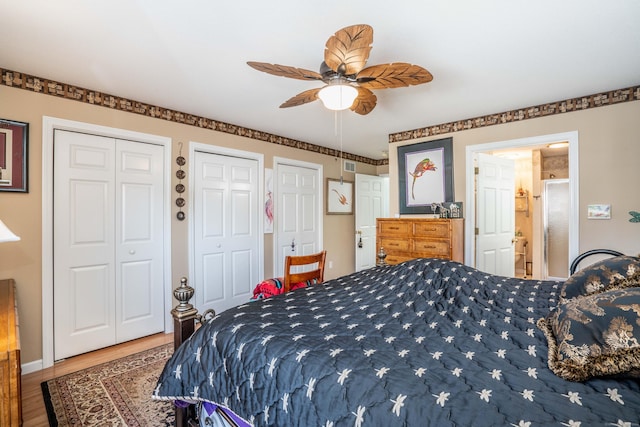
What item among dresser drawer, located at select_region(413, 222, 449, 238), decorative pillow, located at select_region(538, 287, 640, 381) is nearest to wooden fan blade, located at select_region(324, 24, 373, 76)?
decorative pillow, located at select_region(538, 287, 640, 381)

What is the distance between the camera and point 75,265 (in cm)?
277

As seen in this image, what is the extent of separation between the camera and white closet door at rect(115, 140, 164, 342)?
9.95 ft

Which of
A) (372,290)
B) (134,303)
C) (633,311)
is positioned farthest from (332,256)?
(633,311)

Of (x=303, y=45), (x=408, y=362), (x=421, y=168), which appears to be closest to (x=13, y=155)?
(x=303, y=45)

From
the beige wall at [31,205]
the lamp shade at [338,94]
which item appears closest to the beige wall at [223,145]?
the beige wall at [31,205]

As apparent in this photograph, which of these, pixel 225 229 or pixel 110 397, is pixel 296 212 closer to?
pixel 225 229

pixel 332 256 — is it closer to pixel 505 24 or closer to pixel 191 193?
pixel 191 193

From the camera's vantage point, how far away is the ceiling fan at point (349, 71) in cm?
159

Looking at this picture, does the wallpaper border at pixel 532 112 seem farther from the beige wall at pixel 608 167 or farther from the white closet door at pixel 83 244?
the white closet door at pixel 83 244

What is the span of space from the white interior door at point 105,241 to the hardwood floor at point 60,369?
9 cm

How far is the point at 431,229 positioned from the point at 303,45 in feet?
7.96

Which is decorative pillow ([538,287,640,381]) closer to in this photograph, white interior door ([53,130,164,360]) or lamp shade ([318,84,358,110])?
lamp shade ([318,84,358,110])

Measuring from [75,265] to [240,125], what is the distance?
232 cm

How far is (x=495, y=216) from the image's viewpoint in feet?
12.7
